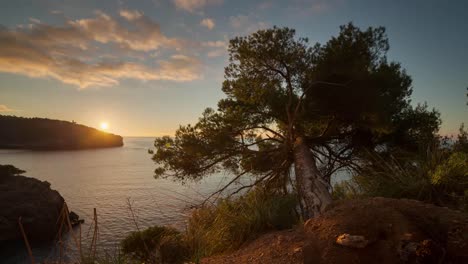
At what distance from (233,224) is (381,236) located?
2885 millimetres

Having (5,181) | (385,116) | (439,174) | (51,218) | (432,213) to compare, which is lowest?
(51,218)

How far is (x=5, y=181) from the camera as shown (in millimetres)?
21109

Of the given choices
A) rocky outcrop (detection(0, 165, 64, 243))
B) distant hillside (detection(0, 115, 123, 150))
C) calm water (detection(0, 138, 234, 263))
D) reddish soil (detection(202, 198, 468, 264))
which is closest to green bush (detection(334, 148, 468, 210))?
reddish soil (detection(202, 198, 468, 264))

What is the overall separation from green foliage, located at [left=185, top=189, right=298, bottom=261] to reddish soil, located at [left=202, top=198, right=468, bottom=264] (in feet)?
3.27

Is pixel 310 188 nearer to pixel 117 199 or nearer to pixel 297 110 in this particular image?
pixel 297 110

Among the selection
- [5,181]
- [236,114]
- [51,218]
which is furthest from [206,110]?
[5,181]

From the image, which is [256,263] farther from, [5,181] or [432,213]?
[5,181]

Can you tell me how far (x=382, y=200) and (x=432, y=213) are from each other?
0.57 meters

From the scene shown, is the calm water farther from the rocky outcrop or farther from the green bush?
the green bush

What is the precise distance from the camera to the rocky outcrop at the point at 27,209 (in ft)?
60.0

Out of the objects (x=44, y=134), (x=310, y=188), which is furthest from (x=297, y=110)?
(x=44, y=134)

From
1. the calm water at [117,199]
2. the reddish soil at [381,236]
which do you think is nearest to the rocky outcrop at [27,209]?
the calm water at [117,199]

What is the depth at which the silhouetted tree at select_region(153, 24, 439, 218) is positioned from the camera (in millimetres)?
9055

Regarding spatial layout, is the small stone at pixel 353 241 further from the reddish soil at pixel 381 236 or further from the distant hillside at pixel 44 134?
the distant hillside at pixel 44 134
